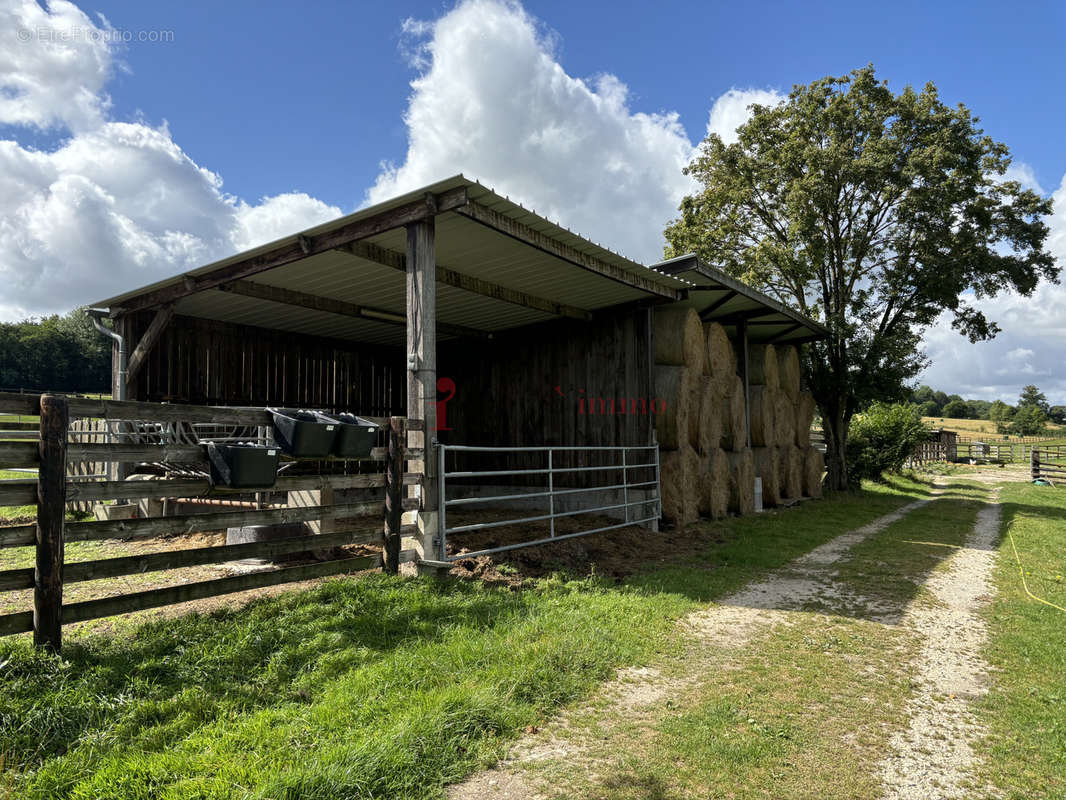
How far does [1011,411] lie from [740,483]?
4143 inches

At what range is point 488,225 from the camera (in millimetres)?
6551

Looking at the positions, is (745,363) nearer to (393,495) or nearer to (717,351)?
(717,351)

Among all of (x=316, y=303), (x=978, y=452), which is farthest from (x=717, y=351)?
(x=978, y=452)

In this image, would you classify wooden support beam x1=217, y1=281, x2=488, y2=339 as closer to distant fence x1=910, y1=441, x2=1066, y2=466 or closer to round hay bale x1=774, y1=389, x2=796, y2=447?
round hay bale x1=774, y1=389, x2=796, y2=447

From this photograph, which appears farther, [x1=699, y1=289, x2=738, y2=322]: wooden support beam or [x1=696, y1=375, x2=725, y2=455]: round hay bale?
[x1=699, y1=289, x2=738, y2=322]: wooden support beam

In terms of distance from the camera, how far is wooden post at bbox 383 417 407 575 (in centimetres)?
569

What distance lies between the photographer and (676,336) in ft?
33.7

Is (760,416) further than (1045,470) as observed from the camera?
No

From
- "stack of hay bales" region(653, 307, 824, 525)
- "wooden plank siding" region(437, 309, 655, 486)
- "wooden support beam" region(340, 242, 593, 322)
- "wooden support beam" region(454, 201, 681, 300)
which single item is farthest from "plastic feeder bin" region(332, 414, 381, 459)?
"stack of hay bales" region(653, 307, 824, 525)

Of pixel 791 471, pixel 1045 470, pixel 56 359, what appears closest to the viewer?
pixel 791 471

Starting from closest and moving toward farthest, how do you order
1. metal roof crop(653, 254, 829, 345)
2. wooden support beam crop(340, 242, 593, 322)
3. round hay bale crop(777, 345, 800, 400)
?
wooden support beam crop(340, 242, 593, 322)
metal roof crop(653, 254, 829, 345)
round hay bale crop(777, 345, 800, 400)

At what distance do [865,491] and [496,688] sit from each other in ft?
61.2

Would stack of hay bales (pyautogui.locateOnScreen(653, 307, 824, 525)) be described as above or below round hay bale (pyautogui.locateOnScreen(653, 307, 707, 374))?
below

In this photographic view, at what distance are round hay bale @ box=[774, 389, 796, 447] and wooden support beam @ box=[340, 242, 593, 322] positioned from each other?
5.99m
